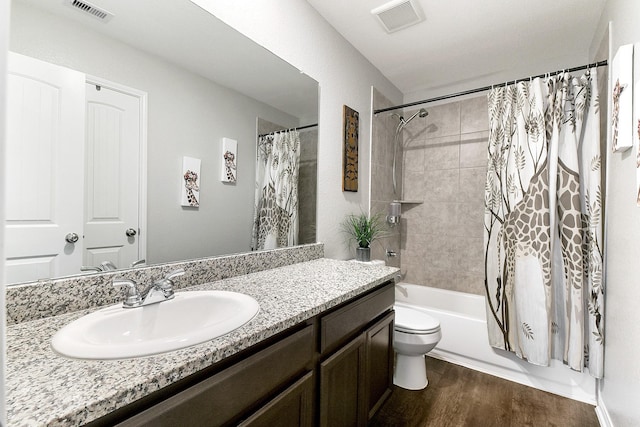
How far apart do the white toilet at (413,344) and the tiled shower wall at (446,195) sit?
3.41 feet

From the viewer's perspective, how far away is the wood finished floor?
1649mm

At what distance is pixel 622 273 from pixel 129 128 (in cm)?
227

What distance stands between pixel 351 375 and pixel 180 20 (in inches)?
65.7

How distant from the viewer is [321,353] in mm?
1071

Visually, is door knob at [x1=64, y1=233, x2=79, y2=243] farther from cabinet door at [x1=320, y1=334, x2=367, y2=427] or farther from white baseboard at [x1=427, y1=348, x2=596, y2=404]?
white baseboard at [x1=427, y1=348, x2=596, y2=404]

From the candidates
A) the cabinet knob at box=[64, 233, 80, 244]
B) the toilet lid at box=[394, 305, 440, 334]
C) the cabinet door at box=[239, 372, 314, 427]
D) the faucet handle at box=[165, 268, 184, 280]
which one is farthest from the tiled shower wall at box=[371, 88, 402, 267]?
the cabinet knob at box=[64, 233, 80, 244]

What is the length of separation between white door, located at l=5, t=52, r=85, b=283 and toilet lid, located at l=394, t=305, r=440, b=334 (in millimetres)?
1737

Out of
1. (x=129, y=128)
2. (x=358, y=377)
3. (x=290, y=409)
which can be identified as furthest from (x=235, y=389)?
(x=129, y=128)

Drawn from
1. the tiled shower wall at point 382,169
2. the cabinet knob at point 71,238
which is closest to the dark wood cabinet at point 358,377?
the cabinet knob at point 71,238

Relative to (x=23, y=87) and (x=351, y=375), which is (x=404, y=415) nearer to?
(x=351, y=375)

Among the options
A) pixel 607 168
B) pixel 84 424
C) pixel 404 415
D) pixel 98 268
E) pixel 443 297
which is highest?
pixel 607 168

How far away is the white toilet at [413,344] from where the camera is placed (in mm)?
1836

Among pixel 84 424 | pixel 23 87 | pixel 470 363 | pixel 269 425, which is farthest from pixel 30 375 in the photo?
pixel 470 363

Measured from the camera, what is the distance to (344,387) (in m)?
1.21
